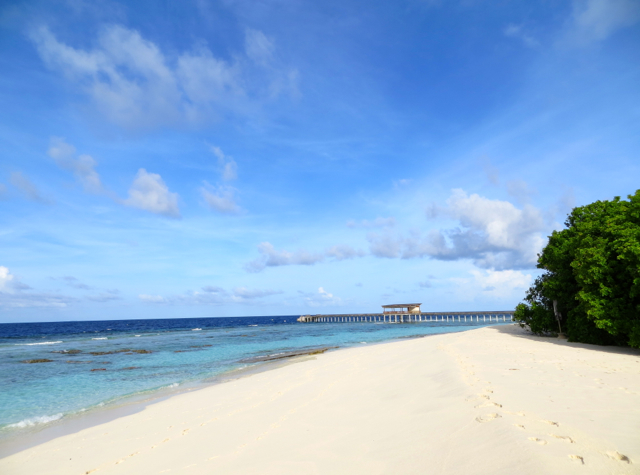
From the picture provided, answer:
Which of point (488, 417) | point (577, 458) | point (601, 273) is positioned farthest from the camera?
point (601, 273)

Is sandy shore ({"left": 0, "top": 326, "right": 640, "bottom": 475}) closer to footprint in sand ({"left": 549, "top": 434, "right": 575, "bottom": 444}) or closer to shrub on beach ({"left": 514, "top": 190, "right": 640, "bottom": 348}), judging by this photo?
footprint in sand ({"left": 549, "top": 434, "right": 575, "bottom": 444})

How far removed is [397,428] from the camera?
6223 mm

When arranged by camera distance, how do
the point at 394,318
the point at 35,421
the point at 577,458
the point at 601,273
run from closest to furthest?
1. the point at 577,458
2. the point at 35,421
3. the point at 601,273
4. the point at 394,318

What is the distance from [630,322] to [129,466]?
17221 millimetres

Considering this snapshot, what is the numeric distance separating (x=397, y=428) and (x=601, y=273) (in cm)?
1377

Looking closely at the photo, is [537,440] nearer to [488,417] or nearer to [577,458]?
[577,458]

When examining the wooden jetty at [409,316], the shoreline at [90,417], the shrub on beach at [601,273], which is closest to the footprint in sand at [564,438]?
the shoreline at [90,417]

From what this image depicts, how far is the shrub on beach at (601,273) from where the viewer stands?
1396 cm

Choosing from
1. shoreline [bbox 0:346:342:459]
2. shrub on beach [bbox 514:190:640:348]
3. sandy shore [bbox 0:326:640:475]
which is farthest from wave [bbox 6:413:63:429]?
shrub on beach [bbox 514:190:640:348]

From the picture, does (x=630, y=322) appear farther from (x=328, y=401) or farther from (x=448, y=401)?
(x=328, y=401)

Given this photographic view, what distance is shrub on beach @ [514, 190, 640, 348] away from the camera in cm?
1396

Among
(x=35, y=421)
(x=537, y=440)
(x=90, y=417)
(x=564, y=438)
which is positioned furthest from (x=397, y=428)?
(x=35, y=421)

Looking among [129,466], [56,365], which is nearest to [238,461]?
[129,466]

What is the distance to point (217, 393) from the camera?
12703mm
